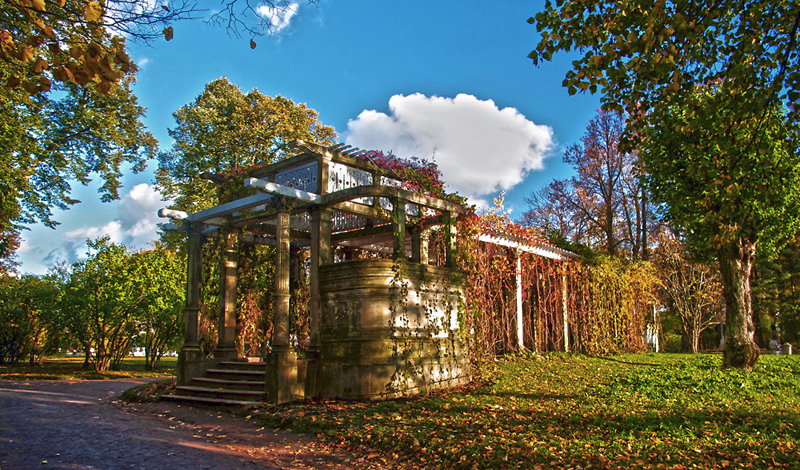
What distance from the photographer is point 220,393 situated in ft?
28.9

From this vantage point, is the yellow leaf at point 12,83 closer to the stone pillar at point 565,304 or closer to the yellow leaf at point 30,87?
the yellow leaf at point 30,87

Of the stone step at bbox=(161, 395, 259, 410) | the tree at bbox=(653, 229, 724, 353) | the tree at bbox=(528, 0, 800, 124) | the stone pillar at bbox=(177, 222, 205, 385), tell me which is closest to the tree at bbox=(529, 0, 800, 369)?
the tree at bbox=(528, 0, 800, 124)

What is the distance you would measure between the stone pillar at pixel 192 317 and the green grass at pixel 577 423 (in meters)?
2.81

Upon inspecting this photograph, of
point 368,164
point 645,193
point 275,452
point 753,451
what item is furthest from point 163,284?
point 645,193

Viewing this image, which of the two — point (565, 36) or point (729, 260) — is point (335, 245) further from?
point (729, 260)

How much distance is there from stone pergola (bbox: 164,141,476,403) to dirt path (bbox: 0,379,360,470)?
4.35 ft

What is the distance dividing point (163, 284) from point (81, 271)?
247cm

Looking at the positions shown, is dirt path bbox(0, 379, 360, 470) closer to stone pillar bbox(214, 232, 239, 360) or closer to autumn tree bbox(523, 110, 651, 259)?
stone pillar bbox(214, 232, 239, 360)

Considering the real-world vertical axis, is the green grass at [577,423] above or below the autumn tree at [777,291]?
below

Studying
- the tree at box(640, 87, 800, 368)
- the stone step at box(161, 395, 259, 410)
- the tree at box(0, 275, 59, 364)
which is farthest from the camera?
the tree at box(0, 275, 59, 364)

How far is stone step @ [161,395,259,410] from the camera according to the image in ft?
25.8

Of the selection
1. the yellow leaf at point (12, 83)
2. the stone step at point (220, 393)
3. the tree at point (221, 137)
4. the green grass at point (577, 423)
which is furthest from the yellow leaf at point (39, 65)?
the tree at point (221, 137)

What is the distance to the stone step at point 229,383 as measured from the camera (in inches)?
344

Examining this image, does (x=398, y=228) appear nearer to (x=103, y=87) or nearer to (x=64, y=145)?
(x=103, y=87)
